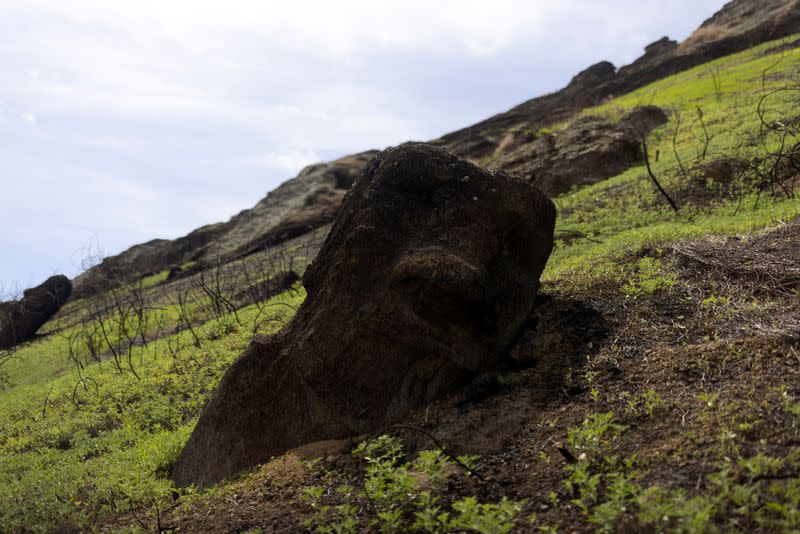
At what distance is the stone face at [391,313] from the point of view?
525 centimetres

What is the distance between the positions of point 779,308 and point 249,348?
4479mm

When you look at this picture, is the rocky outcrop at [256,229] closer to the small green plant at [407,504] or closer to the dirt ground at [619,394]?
the dirt ground at [619,394]

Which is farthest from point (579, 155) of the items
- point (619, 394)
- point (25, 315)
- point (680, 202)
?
point (25, 315)

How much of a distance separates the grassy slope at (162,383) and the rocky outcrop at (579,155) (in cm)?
133

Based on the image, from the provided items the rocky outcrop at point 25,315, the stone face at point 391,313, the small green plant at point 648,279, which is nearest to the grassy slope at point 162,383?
the small green plant at point 648,279

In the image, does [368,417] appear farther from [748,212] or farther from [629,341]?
[748,212]

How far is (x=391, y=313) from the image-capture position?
17.4 ft

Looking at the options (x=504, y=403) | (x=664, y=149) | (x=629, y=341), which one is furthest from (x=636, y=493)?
(x=664, y=149)

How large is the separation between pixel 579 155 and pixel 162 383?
1463 cm

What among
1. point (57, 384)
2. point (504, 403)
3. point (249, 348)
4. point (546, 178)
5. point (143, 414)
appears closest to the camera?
point (504, 403)

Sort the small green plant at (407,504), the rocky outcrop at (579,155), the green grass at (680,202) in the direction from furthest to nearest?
the rocky outcrop at (579,155)
the green grass at (680,202)
the small green plant at (407,504)

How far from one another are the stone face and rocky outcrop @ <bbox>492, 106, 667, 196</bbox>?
1420cm

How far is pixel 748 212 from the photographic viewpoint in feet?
32.0

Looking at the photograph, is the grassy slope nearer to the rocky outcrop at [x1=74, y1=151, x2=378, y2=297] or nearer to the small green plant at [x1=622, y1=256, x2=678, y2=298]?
the small green plant at [x1=622, y1=256, x2=678, y2=298]
